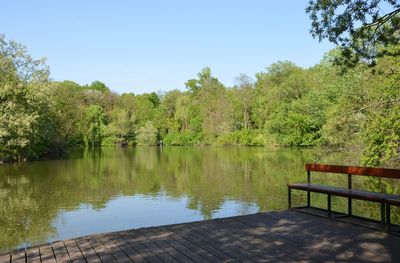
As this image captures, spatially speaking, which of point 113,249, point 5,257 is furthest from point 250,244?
point 5,257

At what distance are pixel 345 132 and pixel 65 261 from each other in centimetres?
1477

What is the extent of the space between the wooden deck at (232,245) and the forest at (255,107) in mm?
3692

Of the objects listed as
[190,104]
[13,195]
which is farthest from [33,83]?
[190,104]

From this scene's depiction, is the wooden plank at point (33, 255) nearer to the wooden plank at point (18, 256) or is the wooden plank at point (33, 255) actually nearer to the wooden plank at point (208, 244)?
the wooden plank at point (18, 256)

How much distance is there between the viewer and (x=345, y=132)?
1784cm

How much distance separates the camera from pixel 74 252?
583 centimetres

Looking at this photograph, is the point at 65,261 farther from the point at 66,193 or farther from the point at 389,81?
the point at 389,81

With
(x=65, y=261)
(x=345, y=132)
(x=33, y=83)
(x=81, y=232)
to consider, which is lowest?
(x=81, y=232)

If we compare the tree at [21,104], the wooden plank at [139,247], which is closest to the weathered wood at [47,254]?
the wooden plank at [139,247]

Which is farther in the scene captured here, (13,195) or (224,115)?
(224,115)

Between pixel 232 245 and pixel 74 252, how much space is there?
2.19m

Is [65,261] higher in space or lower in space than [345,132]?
lower

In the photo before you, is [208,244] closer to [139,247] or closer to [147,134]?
[139,247]

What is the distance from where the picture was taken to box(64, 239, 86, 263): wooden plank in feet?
18.0
